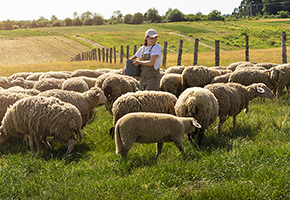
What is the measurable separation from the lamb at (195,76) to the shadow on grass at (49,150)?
15.4ft

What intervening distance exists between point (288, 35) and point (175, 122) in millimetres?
71862

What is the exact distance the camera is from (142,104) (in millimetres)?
6043

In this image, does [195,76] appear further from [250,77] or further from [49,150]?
[49,150]

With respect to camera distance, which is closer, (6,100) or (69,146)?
(69,146)

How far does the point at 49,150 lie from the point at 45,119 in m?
0.82

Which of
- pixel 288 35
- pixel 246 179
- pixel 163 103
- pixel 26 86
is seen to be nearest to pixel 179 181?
pixel 246 179

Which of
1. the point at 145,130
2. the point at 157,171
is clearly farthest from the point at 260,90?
the point at 157,171

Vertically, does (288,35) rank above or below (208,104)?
above

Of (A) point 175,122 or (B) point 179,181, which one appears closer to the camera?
(B) point 179,181

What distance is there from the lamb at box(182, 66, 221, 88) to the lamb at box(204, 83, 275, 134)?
2.11 metres

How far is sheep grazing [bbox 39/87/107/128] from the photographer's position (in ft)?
21.9

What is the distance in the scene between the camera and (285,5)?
12794 centimetres

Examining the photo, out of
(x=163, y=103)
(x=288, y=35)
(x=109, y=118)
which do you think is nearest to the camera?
(x=163, y=103)

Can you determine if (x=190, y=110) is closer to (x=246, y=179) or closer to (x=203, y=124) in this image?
(x=203, y=124)
